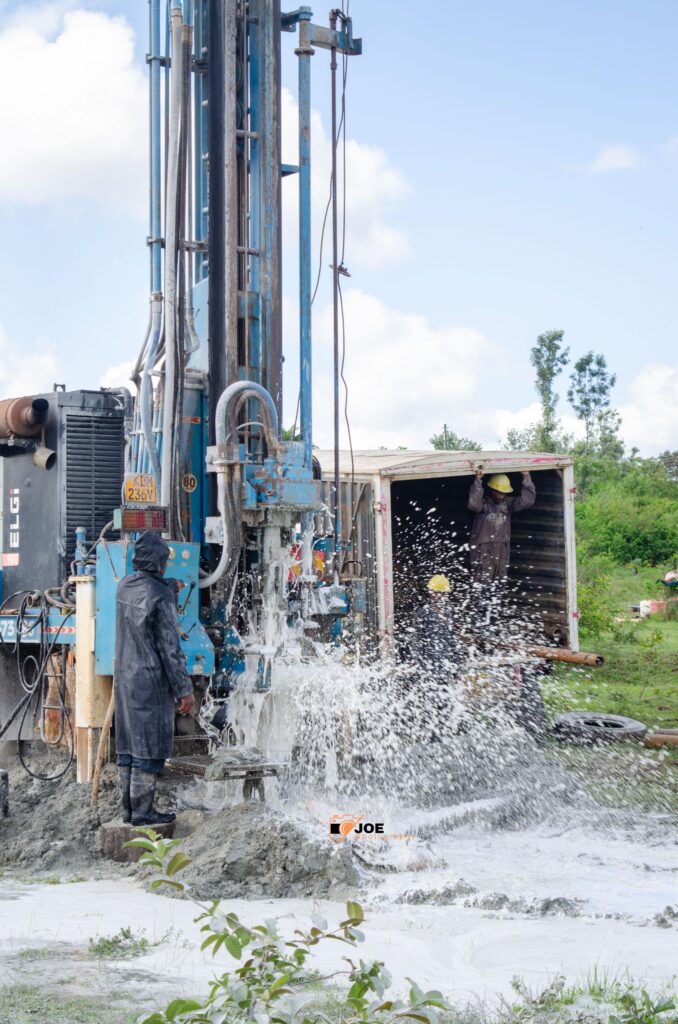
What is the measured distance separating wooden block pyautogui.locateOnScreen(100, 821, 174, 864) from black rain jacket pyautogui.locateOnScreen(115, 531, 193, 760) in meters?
0.38

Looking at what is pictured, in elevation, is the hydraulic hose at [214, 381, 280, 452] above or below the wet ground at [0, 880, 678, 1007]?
above

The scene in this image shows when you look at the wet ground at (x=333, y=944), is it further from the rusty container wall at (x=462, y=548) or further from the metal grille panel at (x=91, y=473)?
the rusty container wall at (x=462, y=548)

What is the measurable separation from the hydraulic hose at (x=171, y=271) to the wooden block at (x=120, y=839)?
1.86 meters

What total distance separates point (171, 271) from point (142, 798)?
302cm

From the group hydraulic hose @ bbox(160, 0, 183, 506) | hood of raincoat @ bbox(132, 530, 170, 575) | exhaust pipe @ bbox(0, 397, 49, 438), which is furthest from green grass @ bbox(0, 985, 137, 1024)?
exhaust pipe @ bbox(0, 397, 49, 438)

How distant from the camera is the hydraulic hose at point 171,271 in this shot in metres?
6.96

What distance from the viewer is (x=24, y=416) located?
25.7 ft

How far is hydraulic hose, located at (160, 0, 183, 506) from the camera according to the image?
696 cm

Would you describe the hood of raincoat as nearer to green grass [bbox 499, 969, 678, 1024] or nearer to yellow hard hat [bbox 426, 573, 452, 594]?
green grass [bbox 499, 969, 678, 1024]

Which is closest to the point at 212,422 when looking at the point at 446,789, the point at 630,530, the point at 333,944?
the point at 446,789

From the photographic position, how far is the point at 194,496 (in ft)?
23.8

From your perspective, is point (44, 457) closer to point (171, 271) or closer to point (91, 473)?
point (91, 473)

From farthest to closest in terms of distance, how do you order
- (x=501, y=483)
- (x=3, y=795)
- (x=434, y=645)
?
(x=501, y=483)
(x=434, y=645)
(x=3, y=795)

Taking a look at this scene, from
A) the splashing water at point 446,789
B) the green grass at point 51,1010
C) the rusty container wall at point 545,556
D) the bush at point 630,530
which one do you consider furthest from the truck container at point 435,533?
the bush at point 630,530
